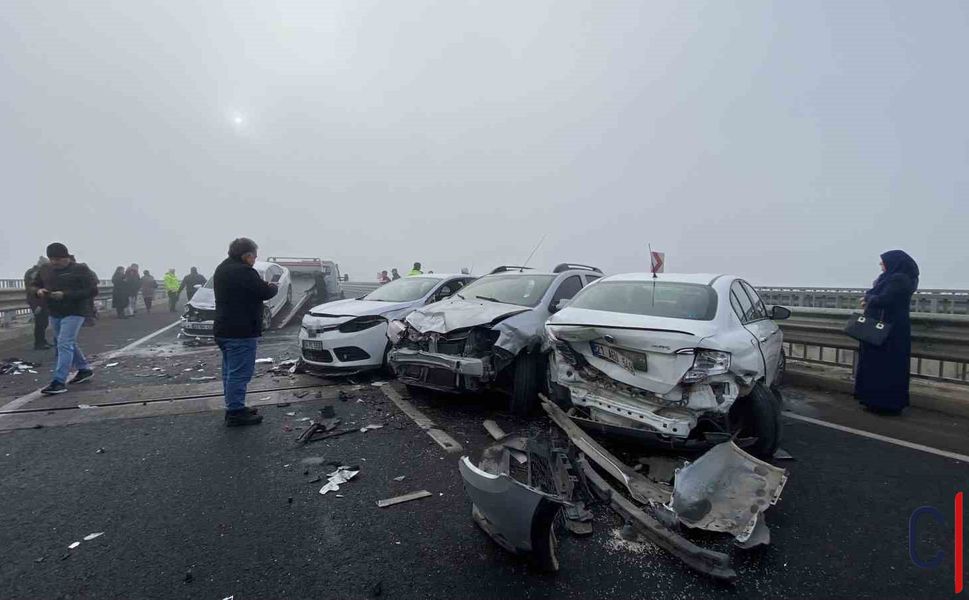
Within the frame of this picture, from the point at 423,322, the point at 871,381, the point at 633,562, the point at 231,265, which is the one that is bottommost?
the point at 633,562

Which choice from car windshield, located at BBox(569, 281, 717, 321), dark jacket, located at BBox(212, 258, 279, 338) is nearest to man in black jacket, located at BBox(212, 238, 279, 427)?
dark jacket, located at BBox(212, 258, 279, 338)

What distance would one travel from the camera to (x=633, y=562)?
2.36 metres

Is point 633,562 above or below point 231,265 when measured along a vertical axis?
below

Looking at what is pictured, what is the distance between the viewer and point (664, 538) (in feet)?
8.00

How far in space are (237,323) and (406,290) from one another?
10.1ft

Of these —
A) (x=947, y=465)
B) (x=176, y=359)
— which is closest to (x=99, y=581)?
(x=947, y=465)

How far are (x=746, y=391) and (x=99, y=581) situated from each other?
412 cm

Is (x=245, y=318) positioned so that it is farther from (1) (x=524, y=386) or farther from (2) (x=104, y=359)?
(2) (x=104, y=359)

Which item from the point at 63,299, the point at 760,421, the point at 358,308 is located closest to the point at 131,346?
the point at 63,299

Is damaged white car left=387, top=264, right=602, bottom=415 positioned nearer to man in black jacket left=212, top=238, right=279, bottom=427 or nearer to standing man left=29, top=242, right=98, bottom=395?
man in black jacket left=212, top=238, right=279, bottom=427

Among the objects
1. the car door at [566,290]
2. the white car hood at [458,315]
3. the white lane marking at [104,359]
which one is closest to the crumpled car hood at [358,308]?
the white car hood at [458,315]

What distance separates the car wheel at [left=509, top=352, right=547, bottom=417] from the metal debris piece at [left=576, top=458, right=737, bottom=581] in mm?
1442

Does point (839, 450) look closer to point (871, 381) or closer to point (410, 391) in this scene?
point (871, 381)

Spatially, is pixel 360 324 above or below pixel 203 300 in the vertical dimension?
below
